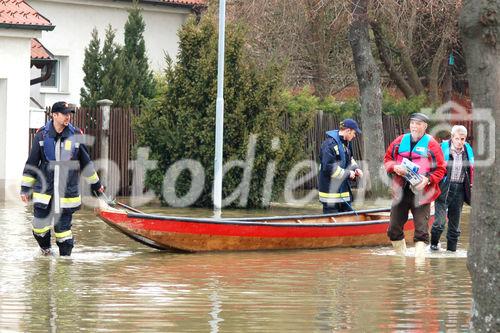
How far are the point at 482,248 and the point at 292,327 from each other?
7.21 feet

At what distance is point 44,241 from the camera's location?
53.7 feet

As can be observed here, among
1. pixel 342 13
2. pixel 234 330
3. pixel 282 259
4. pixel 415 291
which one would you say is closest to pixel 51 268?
pixel 282 259

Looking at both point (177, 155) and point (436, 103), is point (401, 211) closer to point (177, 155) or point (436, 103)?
point (177, 155)

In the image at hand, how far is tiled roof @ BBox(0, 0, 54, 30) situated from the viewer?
28156mm

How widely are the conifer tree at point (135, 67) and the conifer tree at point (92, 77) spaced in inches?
23.9

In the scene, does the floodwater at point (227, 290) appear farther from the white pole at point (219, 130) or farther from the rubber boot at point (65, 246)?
the white pole at point (219, 130)

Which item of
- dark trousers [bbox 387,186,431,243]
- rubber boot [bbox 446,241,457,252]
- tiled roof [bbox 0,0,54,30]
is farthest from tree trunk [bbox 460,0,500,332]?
tiled roof [bbox 0,0,54,30]

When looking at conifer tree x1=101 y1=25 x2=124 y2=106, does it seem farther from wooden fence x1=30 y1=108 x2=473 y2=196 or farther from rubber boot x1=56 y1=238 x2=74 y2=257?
rubber boot x1=56 y1=238 x2=74 y2=257

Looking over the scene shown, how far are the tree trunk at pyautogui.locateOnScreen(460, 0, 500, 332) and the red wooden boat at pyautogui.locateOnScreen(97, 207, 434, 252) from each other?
8.27 meters

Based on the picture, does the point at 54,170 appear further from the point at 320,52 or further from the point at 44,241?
the point at 320,52

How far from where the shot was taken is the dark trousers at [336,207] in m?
19.5

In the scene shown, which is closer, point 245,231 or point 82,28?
point 245,231

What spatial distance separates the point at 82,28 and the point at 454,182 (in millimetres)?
22401

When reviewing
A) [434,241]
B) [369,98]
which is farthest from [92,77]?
[434,241]
